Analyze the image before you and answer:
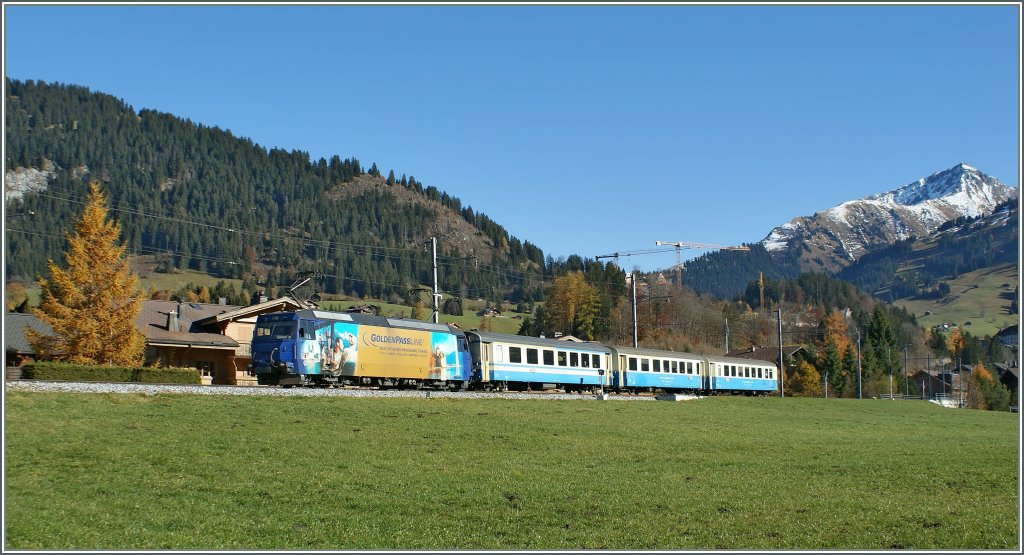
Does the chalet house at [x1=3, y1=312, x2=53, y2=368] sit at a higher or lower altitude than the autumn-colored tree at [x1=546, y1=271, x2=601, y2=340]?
lower

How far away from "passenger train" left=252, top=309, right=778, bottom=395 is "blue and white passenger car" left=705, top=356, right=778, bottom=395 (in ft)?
15.4

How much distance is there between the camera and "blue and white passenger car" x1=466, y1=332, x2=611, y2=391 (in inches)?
1786

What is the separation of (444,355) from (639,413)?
393 inches

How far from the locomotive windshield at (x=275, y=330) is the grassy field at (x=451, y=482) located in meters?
4.81

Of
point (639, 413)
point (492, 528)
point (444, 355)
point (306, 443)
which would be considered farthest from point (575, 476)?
point (444, 355)

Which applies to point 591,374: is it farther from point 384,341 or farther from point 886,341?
point 886,341

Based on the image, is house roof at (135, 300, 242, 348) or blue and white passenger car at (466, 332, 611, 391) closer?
blue and white passenger car at (466, 332, 611, 391)

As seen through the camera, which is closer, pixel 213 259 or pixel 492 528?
pixel 492 528

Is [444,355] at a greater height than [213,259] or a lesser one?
lesser

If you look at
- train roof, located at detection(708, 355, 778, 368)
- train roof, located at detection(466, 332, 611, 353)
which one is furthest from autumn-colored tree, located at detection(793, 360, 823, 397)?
train roof, located at detection(466, 332, 611, 353)

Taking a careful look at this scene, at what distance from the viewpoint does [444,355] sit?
42.8m

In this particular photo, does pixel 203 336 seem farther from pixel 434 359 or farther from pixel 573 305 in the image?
pixel 573 305

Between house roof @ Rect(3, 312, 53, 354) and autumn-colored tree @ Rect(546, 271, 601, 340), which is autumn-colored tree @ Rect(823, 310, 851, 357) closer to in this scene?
autumn-colored tree @ Rect(546, 271, 601, 340)

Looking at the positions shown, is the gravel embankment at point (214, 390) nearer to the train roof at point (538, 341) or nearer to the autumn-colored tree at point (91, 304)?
the train roof at point (538, 341)
